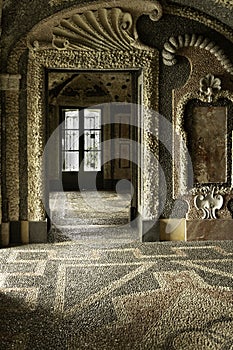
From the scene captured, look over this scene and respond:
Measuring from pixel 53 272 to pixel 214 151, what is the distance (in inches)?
101

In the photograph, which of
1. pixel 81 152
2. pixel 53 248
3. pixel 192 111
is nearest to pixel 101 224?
pixel 53 248

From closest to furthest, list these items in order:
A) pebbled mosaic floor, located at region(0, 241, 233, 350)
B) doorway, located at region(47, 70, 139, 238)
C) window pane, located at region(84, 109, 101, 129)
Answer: pebbled mosaic floor, located at region(0, 241, 233, 350) < doorway, located at region(47, 70, 139, 238) < window pane, located at region(84, 109, 101, 129)

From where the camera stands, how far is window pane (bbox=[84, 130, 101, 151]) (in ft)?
41.1

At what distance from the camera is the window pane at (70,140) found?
494 inches

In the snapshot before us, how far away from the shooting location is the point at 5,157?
560 centimetres

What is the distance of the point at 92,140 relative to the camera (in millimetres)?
12555

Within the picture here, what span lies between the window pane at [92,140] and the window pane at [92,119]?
15 cm

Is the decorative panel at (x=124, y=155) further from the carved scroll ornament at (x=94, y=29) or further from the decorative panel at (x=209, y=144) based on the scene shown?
the carved scroll ornament at (x=94, y=29)

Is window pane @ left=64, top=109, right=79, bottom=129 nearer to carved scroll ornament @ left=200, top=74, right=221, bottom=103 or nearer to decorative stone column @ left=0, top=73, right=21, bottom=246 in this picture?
decorative stone column @ left=0, top=73, right=21, bottom=246

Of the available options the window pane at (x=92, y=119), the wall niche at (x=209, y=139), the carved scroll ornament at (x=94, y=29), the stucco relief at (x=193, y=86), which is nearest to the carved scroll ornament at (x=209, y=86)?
the stucco relief at (x=193, y=86)

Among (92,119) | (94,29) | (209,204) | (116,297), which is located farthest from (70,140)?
(116,297)

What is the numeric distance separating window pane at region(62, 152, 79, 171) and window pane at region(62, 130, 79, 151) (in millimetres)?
156

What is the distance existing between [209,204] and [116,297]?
101 inches

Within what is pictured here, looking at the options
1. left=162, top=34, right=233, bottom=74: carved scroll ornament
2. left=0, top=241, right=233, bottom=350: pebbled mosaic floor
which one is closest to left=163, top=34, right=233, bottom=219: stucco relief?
left=162, top=34, right=233, bottom=74: carved scroll ornament
